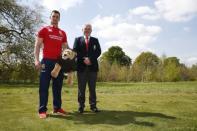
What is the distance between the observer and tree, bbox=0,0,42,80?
40.6m

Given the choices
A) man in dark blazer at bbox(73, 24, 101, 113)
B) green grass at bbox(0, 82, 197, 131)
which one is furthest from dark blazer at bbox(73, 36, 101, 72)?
green grass at bbox(0, 82, 197, 131)

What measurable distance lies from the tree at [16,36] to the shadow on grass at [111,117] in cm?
3156

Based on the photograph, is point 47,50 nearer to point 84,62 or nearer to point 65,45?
point 65,45

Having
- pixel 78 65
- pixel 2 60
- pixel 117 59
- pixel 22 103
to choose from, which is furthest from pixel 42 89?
pixel 117 59

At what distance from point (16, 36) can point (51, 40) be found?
3385cm

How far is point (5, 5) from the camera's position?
4169cm

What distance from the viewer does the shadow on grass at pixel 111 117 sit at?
864cm

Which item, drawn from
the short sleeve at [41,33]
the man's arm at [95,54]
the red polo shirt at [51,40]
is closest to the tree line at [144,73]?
the man's arm at [95,54]

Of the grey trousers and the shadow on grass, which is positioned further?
the grey trousers

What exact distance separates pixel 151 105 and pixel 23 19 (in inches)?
1300

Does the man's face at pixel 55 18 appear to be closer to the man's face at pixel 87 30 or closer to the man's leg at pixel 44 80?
the man's face at pixel 87 30

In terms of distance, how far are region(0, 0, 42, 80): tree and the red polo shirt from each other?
31471mm

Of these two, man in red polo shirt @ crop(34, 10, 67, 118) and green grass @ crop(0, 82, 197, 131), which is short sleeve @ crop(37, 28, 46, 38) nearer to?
man in red polo shirt @ crop(34, 10, 67, 118)

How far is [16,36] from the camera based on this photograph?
42219mm
